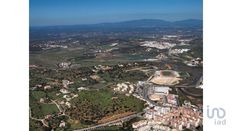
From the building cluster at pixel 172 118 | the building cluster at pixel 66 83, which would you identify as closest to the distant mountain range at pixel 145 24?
the building cluster at pixel 66 83

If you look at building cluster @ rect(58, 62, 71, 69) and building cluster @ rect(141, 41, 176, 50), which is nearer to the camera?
building cluster @ rect(141, 41, 176, 50)

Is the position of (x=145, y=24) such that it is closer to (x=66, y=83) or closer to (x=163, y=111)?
(x=163, y=111)

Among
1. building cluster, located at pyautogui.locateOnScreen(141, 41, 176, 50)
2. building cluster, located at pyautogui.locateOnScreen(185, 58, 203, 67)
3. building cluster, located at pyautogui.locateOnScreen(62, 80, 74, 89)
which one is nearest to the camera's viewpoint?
building cluster, located at pyautogui.locateOnScreen(185, 58, 203, 67)

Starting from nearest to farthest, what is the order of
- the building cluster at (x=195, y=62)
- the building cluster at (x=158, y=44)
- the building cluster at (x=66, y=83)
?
the building cluster at (x=195, y=62), the building cluster at (x=158, y=44), the building cluster at (x=66, y=83)

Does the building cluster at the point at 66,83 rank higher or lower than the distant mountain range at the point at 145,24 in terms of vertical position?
lower

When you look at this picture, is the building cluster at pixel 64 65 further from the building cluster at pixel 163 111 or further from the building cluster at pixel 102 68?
the building cluster at pixel 163 111

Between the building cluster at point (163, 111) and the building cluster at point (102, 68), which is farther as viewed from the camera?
the building cluster at point (102, 68)

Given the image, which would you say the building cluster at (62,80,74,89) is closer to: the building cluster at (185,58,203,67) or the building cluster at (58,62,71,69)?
the building cluster at (58,62,71,69)

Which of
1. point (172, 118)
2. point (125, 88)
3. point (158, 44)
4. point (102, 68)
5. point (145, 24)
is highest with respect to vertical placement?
point (145, 24)

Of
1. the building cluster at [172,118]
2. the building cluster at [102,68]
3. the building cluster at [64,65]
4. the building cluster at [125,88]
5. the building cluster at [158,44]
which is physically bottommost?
the building cluster at [172,118]

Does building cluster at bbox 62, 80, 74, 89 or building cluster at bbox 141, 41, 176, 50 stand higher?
building cluster at bbox 141, 41, 176, 50

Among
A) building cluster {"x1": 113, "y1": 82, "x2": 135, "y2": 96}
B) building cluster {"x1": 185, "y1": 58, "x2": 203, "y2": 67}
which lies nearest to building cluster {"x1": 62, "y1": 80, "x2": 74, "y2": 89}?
building cluster {"x1": 113, "y1": 82, "x2": 135, "y2": 96}

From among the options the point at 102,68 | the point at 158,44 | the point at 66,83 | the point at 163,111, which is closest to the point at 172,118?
the point at 163,111
